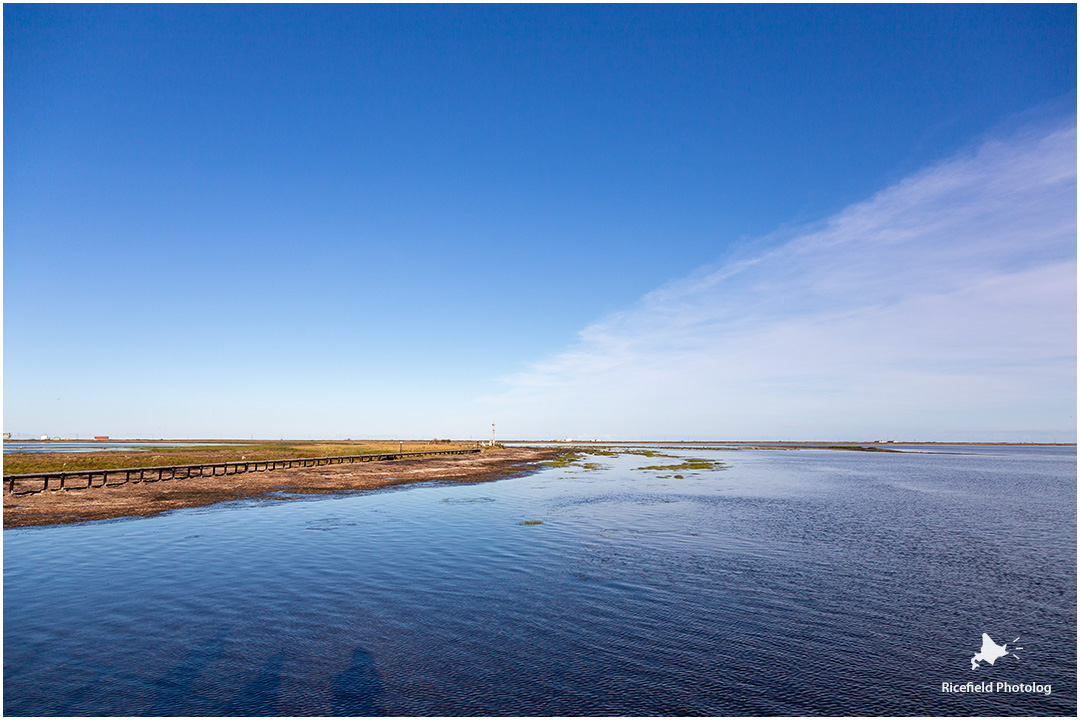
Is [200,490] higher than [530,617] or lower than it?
lower

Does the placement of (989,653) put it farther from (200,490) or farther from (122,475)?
(122,475)

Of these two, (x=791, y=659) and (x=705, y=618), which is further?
(x=705, y=618)

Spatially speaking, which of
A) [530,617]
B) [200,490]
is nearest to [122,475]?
[200,490]

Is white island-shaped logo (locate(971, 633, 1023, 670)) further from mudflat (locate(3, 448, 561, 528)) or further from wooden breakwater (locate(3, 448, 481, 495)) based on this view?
wooden breakwater (locate(3, 448, 481, 495))

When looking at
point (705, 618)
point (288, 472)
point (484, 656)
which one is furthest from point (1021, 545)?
point (288, 472)

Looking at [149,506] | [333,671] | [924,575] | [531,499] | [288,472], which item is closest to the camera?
[333,671]

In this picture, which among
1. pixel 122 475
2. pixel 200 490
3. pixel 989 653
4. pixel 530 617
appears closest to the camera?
pixel 989 653

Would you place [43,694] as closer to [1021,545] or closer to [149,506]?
[149,506]

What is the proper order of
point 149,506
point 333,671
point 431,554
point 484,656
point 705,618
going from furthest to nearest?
1. point 149,506
2. point 431,554
3. point 705,618
4. point 484,656
5. point 333,671

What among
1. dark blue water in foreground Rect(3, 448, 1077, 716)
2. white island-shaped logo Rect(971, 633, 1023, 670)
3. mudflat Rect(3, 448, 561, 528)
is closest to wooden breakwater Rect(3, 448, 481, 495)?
mudflat Rect(3, 448, 561, 528)
